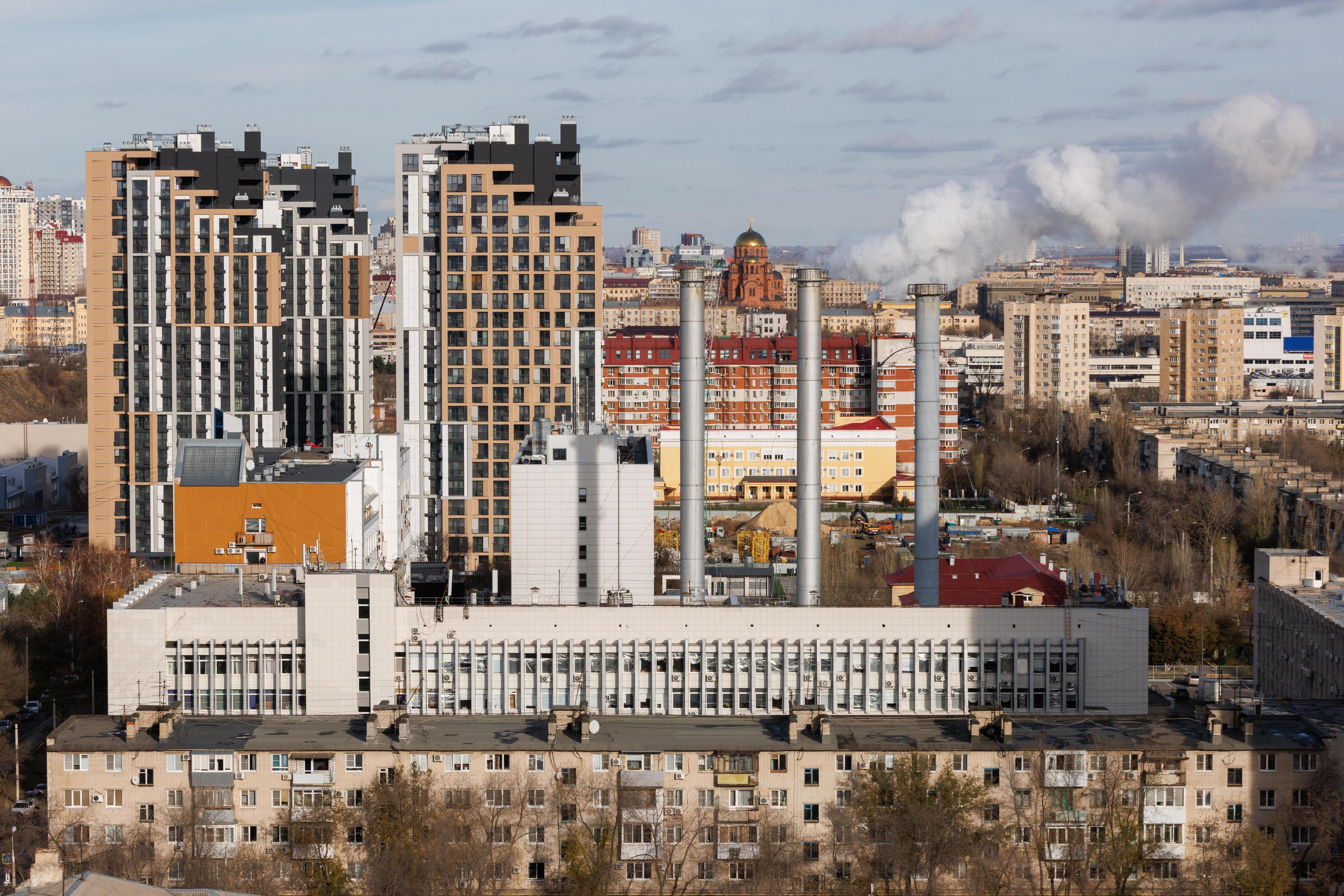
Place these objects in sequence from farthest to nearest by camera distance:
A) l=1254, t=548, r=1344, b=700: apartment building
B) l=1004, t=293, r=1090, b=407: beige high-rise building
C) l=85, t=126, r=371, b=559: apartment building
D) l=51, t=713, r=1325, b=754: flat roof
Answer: l=1004, t=293, r=1090, b=407: beige high-rise building → l=85, t=126, r=371, b=559: apartment building → l=1254, t=548, r=1344, b=700: apartment building → l=51, t=713, r=1325, b=754: flat roof

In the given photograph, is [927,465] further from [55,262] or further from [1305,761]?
[55,262]

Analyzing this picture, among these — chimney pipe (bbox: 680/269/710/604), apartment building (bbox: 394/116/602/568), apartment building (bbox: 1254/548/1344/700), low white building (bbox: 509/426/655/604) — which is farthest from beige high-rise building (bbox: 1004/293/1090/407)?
low white building (bbox: 509/426/655/604)

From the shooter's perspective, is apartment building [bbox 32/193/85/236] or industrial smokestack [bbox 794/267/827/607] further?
apartment building [bbox 32/193/85/236]

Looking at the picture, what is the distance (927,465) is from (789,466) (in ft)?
108

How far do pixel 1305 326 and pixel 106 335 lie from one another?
91584 mm

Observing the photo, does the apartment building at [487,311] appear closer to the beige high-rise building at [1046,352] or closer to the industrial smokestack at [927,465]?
the industrial smokestack at [927,465]

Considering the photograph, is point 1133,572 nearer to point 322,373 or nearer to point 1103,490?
point 1103,490

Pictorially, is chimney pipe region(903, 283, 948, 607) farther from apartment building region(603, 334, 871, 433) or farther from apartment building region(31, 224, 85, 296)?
apartment building region(31, 224, 85, 296)

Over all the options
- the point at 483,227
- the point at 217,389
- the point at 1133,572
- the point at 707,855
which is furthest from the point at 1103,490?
the point at 707,855

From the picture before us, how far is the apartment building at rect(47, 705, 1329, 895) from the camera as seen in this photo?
23.4m

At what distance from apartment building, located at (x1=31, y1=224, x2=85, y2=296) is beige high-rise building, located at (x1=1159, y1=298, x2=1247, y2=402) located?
96.8 metres

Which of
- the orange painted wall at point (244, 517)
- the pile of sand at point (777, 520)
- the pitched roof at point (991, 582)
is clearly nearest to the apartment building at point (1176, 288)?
the pile of sand at point (777, 520)

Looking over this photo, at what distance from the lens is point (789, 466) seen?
63.5 meters

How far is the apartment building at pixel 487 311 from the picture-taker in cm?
4656
